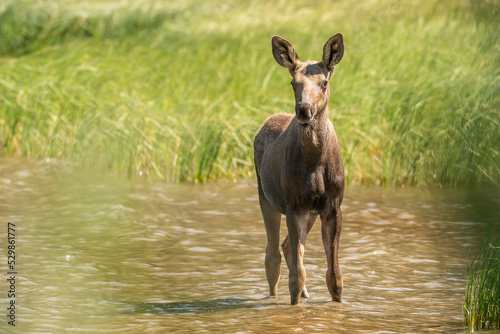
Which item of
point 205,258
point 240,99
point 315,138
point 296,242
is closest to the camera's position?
point 315,138

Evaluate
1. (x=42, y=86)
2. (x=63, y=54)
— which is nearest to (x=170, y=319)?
(x=42, y=86)

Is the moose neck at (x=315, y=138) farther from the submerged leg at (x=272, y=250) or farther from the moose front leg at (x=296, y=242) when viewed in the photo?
the submerged leg at (x=272, y=250)

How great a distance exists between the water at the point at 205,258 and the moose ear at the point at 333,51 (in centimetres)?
184

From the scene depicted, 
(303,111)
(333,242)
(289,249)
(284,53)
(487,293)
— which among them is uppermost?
(284,53)

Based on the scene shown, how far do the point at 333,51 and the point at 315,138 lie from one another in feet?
2.15

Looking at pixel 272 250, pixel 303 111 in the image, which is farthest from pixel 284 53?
pixel 272 250

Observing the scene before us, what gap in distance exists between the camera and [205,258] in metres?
8.25

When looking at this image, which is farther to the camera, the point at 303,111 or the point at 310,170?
the point at 310,170

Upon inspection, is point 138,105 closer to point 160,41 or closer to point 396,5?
point 160,41

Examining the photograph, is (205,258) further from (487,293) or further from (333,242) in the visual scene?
(487,293)

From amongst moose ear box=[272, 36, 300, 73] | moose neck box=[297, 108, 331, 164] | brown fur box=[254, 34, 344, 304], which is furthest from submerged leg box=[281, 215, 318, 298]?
moose ear box=[272, 36, 300, 73]

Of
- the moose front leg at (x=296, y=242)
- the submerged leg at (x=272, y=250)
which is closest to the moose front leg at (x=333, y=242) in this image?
the moose front leg at (x=296, y=242)

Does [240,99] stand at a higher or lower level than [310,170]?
higher

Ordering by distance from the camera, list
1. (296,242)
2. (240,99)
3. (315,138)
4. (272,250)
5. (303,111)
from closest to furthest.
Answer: (303,111)
(315,138)
(296,242)
(272,250)
(240,99)
